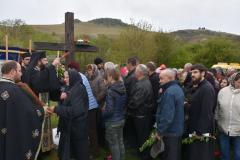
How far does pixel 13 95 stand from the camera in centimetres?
493

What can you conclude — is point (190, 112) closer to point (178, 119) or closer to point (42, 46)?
point (178, 119)

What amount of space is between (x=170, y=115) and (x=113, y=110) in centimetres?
109

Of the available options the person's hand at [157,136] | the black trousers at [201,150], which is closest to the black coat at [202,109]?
the black trousers at [201,150]

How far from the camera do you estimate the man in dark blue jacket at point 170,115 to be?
19.5ft

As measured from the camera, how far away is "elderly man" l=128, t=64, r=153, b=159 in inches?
284

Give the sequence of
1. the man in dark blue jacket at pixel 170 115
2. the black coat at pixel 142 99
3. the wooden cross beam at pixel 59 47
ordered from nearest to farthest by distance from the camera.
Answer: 1. the man in dark blue jacket at pixel 170 115
2. the black coat at pixel 142 99
3. the wooden cross beam at pixel 59 47

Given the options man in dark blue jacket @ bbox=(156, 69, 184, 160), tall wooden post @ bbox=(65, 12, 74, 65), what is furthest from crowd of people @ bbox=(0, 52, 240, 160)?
tall wooden post @ bbox=(65, 12, 74, 65)

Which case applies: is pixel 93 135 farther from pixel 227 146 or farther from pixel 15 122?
pixel 15 122

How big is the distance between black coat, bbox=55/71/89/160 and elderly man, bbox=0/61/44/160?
26.7 inches

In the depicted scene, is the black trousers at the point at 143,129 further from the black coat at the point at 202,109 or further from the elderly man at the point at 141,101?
the black coat at the point at 202,109

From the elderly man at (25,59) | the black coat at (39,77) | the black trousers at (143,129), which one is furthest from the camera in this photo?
the black trousers at (143,129)

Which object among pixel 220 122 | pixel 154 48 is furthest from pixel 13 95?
pixel 154 48

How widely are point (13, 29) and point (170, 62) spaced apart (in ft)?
59.1

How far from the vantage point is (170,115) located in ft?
19.4
